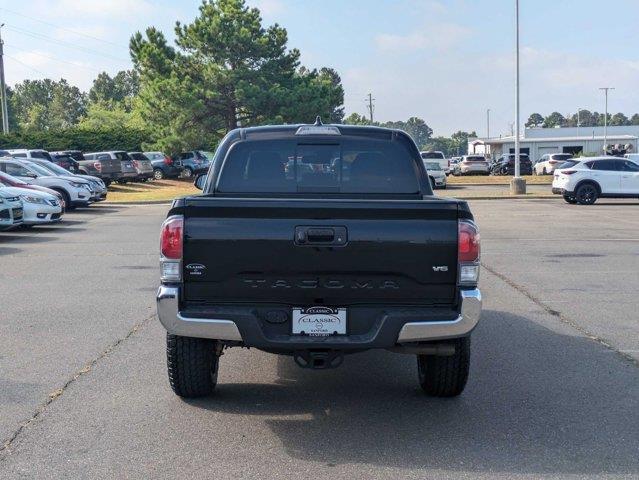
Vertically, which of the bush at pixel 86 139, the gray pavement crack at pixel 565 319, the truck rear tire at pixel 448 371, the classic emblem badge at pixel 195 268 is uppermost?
the bush at pixel 86 139

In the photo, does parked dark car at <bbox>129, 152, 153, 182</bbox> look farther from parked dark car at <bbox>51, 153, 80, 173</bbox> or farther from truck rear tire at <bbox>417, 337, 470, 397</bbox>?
truck rear tire at <bbox>417, 337, 470, 397</bbox>

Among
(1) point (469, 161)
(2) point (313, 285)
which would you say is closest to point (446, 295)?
(2) point (313, 285)

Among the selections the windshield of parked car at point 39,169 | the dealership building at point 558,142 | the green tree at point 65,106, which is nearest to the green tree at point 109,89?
the green tree at point 65,106

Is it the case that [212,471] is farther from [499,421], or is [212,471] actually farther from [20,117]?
[20,117]

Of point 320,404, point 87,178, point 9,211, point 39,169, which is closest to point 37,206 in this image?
point 9,211

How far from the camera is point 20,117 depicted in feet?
472

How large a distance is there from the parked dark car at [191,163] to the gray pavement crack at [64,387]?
135 ft

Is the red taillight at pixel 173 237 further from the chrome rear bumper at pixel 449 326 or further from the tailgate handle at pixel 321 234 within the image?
the chrome rear bumper at pixel 449 326

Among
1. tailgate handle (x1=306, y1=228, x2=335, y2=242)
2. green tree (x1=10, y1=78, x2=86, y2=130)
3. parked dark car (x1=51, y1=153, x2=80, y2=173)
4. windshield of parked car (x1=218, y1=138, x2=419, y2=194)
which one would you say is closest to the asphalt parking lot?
tailgate handle (x1=306, y1=228, x2=335, y2=242)

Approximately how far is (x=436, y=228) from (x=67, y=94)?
158511mm

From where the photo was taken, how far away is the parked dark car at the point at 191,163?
4941 cm

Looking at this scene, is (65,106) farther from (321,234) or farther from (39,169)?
(321,234)

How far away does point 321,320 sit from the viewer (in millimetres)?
5219

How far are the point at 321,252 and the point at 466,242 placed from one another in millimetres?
910
